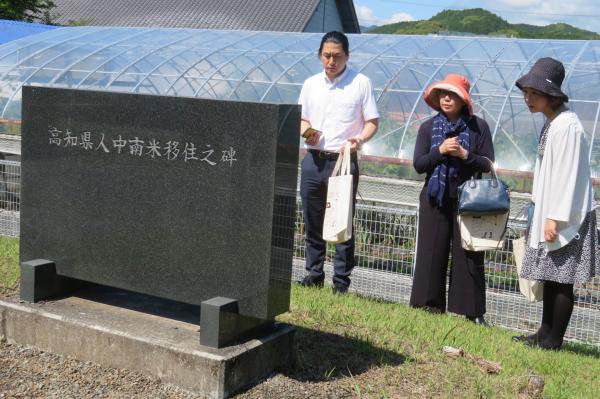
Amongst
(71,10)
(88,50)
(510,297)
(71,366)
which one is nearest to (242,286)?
(71,366)

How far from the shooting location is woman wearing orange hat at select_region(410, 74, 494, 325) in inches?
208

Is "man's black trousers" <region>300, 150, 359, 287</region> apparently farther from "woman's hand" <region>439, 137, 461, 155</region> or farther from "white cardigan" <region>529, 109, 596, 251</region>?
"white cardigan" <region>529, 109, 596, 251</region>

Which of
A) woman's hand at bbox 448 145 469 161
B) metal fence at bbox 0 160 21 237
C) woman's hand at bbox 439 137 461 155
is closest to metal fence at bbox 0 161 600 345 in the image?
woman's hand at bbox 448 145 469 161

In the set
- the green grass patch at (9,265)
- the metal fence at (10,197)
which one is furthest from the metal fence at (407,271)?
the metal fence at (10,197)

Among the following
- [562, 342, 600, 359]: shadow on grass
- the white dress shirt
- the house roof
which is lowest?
[562, 342, 600, 359]: shadow on grass

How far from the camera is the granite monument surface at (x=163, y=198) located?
3.69m

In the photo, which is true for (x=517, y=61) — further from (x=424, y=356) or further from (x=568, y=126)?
(x=424, y=356)

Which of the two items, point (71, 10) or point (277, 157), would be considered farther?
point (71, 10)

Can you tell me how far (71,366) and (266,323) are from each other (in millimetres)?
1090

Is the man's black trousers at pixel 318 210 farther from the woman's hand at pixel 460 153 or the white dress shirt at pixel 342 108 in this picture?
the woman's hand at pixel 460 153

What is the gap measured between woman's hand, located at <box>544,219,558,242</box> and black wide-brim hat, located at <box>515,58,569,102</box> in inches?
30.8

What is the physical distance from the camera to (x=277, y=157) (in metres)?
3.61

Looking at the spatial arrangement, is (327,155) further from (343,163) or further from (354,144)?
(343,163)

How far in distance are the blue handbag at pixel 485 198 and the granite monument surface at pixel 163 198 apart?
1760 millimetres
